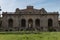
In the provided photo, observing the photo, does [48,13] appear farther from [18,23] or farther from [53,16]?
[18,23]

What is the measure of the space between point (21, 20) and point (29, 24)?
3730 mm

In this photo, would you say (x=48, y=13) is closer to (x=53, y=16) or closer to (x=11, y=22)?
(x=53, y=16)

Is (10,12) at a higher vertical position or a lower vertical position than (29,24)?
higher

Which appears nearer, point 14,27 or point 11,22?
point 14,27

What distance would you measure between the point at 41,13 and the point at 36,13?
62.5 inches

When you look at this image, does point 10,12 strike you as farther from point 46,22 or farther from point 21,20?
point 46,22

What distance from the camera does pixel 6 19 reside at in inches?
2258

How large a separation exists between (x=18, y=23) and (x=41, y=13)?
25.9 feet

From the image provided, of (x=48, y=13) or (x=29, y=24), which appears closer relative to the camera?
(x=48, y=13)

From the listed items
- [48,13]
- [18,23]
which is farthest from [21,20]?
[48,13]

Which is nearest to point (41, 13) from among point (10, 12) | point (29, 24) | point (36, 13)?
point (36, 13)

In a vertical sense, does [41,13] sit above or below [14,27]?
above

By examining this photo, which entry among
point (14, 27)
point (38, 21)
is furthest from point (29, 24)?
point (14, 27)

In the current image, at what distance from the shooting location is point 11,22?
194 ft
